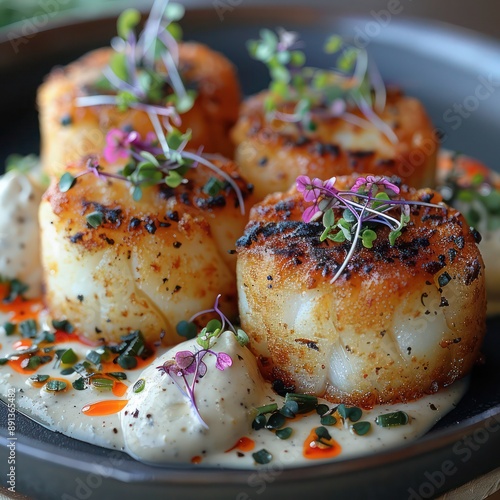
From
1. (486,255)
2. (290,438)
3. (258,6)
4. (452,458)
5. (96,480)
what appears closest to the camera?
(96,480)

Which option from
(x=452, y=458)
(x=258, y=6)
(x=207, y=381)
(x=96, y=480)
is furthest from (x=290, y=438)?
(x=258, y=6)

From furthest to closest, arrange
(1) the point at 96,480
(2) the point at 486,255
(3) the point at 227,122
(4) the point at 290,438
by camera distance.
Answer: (3) the point at 227,122 < (2) the point at 486,255 < (4) the point at 290,438 < (1) the point at 96,480

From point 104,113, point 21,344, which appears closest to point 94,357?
point 21,344

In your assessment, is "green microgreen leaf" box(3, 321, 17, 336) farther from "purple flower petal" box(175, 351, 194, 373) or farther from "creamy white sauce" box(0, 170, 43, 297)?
"purple flower petal" box(175, 351, 194, 373)

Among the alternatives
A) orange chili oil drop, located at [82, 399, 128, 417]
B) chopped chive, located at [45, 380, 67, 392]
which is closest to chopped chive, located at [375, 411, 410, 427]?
orange chili oil drop, located at [82, 399, 128, 417]

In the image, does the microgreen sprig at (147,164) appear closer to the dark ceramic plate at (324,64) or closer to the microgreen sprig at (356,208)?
the microgreen sprig at (356,208)

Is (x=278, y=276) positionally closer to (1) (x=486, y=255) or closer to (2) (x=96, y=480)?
(2) (x=96, y=480)

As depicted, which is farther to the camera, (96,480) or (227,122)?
(227,122)
